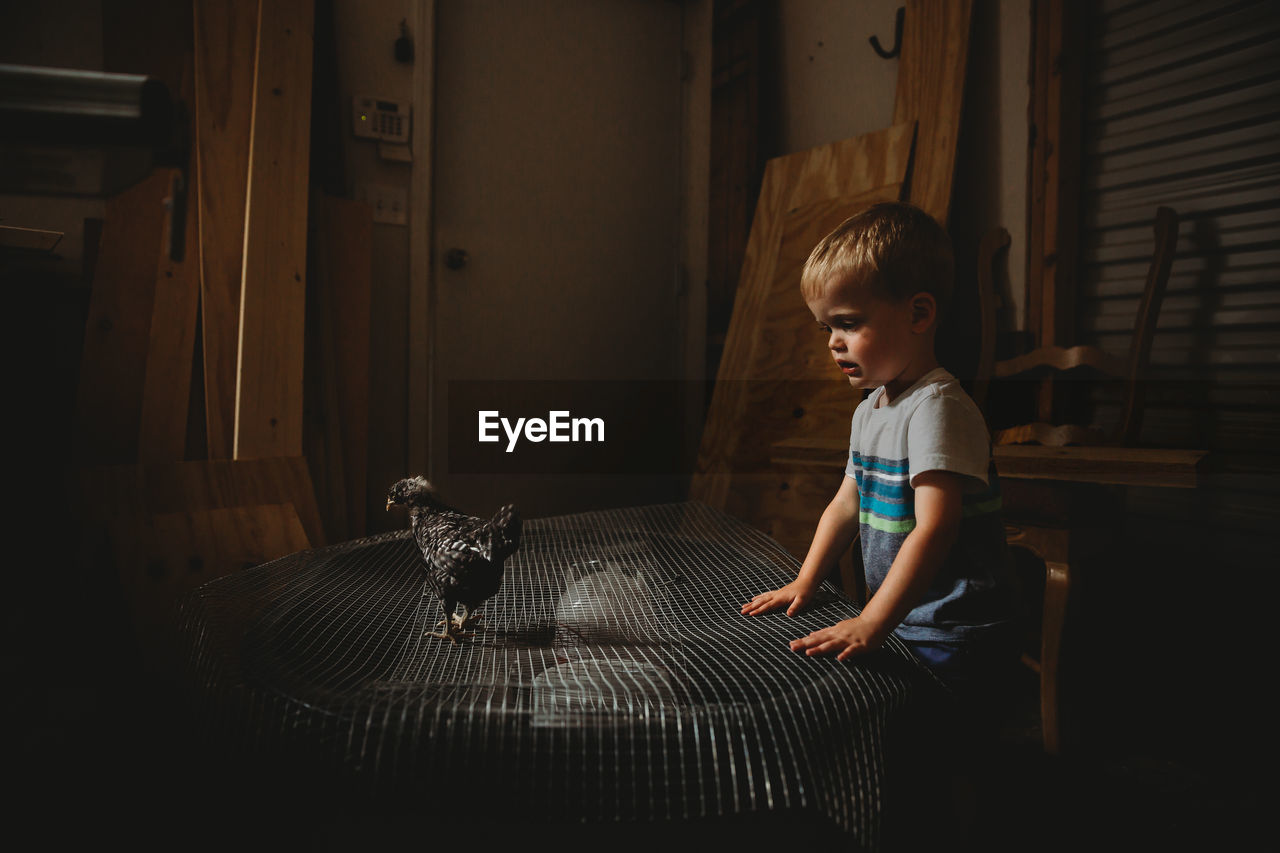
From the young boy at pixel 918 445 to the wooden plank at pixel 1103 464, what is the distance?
0.44 m

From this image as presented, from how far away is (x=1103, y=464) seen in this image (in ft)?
4.09

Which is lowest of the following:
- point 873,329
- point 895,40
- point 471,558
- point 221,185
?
point 471,558

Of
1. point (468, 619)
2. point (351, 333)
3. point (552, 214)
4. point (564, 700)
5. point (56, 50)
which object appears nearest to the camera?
point (564, 700)

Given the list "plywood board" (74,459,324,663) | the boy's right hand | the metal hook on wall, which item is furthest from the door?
the boy's right hand

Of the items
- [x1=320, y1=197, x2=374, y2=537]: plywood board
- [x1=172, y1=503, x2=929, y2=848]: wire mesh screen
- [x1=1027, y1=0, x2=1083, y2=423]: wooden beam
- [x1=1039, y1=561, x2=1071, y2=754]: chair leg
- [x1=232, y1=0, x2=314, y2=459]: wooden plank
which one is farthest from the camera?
[x1=320, y1=197, x2=374, y2=537]: plywood board

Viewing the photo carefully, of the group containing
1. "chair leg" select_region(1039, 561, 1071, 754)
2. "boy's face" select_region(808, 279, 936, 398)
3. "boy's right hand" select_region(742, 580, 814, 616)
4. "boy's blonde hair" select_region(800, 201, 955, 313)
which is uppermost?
"boy's blonde hair" select_region(800, 201, 955, 313)

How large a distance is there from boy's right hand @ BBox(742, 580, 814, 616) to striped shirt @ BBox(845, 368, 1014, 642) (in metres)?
0.12

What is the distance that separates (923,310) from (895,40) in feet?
6.11

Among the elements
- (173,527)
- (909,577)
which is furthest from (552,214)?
(909,577)

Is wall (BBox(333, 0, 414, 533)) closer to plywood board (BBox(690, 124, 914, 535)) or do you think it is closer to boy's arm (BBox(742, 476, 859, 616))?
plywood board (BBox(690, 124, 914, 535))

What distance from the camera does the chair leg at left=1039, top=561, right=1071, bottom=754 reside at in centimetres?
129

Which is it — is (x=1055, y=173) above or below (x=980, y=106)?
below

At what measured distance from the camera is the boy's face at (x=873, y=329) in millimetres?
910

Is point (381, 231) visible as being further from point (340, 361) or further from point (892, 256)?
point (892, 256)
